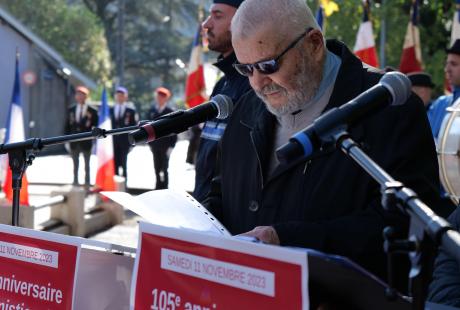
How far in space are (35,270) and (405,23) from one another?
A: 74.7 ft

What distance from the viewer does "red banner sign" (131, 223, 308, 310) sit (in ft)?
6.71

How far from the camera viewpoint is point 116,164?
17.8 meters

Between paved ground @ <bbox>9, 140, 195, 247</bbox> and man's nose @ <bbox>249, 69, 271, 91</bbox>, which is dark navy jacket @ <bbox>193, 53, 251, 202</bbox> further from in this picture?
paved ground @ <bbox>9, 140, 195, 247</bbox>

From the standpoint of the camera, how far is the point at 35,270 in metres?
2.68

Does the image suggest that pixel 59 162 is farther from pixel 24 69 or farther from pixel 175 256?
pixel 175 256

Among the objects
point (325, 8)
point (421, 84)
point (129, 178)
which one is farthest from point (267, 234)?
point (129, 178)

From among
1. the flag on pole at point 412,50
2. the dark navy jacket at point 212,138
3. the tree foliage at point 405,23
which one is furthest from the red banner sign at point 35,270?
the tree foliage at point 405,23

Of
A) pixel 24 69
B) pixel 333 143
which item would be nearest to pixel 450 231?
pixel 333 143

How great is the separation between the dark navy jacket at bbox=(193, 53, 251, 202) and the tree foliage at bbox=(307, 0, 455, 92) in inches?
672

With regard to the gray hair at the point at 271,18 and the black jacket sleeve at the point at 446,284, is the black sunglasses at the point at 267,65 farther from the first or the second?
the black jacket sleeve at the point at 446,284

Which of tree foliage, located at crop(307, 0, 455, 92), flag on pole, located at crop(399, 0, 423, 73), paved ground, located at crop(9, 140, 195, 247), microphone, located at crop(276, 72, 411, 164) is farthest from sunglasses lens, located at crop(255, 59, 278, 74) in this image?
tree foliage, located at crop(307, 0, 455, 92)

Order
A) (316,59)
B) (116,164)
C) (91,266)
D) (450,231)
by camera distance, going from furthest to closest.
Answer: (116,164) → (316,59) → (91,266) → (450,231)

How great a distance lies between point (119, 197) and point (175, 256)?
0.43 meters

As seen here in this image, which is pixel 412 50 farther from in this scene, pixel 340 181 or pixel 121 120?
pixel 340 181
